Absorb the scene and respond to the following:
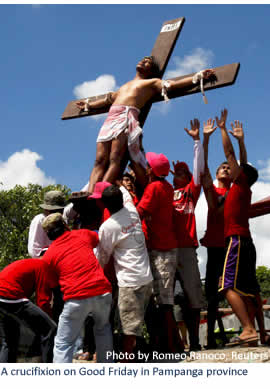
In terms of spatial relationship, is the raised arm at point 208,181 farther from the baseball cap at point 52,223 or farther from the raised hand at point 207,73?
the baseball cap at point 52,223

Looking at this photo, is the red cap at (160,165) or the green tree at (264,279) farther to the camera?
the green tree at (264,279)

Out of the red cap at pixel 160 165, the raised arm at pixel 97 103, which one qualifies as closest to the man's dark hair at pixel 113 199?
the red cap at pixel 160 165

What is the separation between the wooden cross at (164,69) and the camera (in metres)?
5.21

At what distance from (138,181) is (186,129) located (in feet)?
2.89

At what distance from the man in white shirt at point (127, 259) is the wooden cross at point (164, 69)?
6.04 feet

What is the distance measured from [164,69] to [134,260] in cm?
298

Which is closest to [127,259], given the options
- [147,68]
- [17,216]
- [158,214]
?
[158,214]

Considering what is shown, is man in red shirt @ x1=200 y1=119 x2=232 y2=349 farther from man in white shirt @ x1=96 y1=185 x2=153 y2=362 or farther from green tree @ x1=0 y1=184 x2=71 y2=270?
green tree @ x1=0 y1=184 x2=71 y2=270

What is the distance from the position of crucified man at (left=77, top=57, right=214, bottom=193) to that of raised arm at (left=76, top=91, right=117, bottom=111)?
13.3 inches

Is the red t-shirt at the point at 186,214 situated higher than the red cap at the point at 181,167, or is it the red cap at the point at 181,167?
the red cap at the point at 181,167

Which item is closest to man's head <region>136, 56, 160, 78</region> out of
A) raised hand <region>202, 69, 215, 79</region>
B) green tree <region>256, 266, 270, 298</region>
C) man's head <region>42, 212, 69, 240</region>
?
raised hand <region>202, 69, 215, 79</region>

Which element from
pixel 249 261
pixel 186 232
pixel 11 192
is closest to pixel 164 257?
pixel 186 232

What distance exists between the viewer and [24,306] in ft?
13.4

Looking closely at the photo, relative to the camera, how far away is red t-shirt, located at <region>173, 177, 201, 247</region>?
4.86 meters
